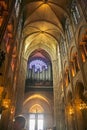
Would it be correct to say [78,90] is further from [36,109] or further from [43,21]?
[36,109]

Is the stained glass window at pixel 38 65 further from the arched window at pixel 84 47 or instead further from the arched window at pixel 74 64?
the arched window at pixel 84 47

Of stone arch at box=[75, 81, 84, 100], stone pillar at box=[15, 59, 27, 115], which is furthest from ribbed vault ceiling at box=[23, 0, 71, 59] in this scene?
stone arch at box=[75, 81, 84, 100]

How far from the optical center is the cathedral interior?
38.5 feet

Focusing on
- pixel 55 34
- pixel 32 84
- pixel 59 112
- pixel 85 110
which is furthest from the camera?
pixel 32 84

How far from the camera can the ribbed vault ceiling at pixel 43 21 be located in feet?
56.6

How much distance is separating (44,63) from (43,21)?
10.2m

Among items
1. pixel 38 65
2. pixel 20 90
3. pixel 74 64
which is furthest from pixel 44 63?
pixel 74 64

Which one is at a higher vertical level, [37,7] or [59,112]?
[37,7]

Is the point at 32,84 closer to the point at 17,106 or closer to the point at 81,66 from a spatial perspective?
the point at 17,106

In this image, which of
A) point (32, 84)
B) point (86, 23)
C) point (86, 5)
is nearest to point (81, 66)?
point (86, 23)

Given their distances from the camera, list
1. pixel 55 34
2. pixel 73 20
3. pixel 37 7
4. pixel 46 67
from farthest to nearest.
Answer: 1. pixel 46 67
2. pixel 55 34
3. pixel 37 7
4. pixel 73 20

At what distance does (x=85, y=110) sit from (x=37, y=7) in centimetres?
1293

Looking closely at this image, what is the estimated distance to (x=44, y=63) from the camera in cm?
2834

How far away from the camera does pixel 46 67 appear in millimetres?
27734
